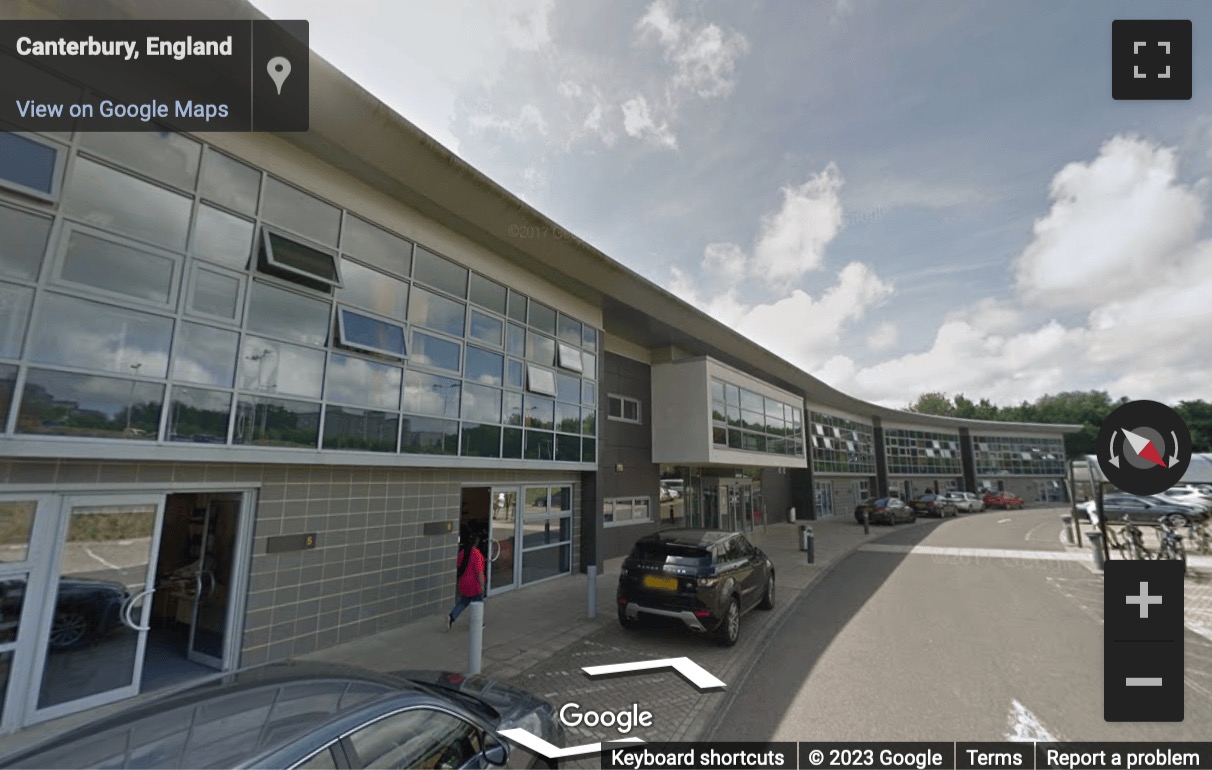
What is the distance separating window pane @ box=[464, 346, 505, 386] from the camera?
30.6 feet

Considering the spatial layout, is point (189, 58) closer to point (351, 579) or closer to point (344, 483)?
point (344, 483)

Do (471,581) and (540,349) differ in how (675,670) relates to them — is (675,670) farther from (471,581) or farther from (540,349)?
(540,349)

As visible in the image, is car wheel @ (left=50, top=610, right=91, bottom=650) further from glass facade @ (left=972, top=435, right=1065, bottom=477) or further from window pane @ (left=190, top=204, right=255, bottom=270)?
glass facade @ (left=972, top=435, right=1065, bottom=477)

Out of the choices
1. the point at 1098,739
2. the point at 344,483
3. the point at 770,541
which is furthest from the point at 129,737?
the point at 770,541

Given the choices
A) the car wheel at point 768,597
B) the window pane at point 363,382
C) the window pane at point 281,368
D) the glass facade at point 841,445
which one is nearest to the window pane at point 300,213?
the window pane at point 281,368

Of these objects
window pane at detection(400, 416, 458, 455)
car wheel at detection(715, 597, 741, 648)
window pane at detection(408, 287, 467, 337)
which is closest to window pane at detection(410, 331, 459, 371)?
window pane at detection(408, 287, 467, 337)

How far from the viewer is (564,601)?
31.3 feet

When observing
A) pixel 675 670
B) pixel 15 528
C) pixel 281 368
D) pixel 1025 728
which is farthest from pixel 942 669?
pixel 15 528

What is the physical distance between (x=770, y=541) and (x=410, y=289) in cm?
1599

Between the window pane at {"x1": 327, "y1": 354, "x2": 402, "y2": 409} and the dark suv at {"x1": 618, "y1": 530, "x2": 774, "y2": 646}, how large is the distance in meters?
4.54

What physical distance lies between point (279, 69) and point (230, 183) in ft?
4.94

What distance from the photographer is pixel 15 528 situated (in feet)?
15.4

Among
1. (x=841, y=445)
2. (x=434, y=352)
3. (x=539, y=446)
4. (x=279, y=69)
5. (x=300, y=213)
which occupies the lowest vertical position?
(x=539, y=446)

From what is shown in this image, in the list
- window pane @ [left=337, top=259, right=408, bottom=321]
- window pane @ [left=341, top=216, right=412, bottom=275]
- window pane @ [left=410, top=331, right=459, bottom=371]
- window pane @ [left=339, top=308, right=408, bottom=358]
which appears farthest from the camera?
window pane @ [left=410, top=331, right=459, bottom=371]
